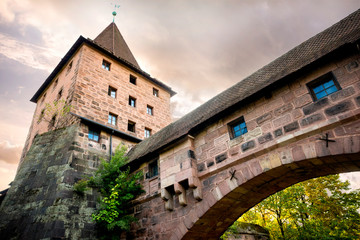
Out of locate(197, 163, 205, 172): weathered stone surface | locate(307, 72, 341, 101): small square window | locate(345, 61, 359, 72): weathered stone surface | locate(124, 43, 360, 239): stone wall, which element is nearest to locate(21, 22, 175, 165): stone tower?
locate(124, 43, 360, 239): stone wall

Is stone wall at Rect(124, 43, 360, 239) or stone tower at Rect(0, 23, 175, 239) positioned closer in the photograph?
stone wall at Rect(124, 43, 360, 239)

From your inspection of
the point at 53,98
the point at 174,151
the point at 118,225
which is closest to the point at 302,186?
the point at 174,151

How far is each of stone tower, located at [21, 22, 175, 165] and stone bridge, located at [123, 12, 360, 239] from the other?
17.2 feet

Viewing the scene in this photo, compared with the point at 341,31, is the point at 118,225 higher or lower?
lower

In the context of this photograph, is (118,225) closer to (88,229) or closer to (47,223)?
(88,229)

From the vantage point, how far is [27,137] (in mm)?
17125

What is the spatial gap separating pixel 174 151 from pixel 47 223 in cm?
474

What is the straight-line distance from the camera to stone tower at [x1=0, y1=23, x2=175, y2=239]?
319 inches

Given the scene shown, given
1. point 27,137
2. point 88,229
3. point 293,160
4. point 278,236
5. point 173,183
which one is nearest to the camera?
point 293,160

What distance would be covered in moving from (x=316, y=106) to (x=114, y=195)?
6.79 metres

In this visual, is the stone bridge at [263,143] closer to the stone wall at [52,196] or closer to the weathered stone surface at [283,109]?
the weathered stone surface at [283,109]

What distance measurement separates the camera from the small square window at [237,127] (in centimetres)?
636

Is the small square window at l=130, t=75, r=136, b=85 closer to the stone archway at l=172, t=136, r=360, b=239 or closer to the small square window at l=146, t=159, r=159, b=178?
the small square window at l=146, t=159, r=159, b=178

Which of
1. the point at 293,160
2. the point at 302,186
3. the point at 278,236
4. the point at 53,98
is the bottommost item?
the point at 278,236
